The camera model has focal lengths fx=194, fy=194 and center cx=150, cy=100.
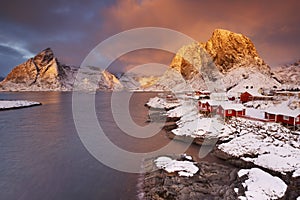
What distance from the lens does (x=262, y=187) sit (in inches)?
568

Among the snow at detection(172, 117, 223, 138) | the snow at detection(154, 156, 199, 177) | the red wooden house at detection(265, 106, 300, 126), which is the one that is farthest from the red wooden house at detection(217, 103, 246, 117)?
the snow at detection(154, 156, 199, 177)

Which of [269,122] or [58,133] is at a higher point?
[269,122]

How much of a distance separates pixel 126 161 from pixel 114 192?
7.77 m

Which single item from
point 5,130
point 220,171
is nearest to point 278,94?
point 220,171

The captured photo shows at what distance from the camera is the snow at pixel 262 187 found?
1379 centimetres

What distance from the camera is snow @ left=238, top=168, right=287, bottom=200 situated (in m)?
13.8

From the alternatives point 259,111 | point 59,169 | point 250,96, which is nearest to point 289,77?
point 250,96

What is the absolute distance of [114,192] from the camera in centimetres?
1723

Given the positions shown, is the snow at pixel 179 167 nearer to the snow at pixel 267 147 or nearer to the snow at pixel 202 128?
the snow at pixel 267 147

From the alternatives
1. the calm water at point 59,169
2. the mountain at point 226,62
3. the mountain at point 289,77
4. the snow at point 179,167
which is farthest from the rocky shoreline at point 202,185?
the mountain at point 226,62

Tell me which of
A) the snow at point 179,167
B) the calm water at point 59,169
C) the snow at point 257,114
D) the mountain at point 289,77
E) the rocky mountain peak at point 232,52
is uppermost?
the rocky mountain peak at point 232,52

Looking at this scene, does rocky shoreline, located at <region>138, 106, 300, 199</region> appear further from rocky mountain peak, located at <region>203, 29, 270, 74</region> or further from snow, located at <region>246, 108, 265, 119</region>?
rocky mountain peak, located at <region>203, 29, 270, 74</region>

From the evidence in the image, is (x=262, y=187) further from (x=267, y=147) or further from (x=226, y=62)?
(x=226, y=62)

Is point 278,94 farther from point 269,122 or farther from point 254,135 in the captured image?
point 254,135
